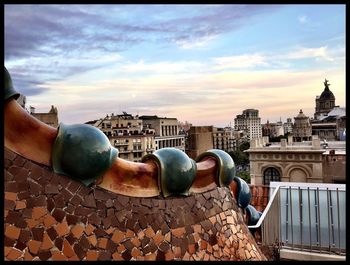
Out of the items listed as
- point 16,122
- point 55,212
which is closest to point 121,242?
point 55,212

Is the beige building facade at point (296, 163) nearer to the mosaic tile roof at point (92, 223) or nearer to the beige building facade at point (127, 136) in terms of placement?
the mosaic tile roof at point (92, 223)

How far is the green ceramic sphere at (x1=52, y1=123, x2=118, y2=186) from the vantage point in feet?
9.49

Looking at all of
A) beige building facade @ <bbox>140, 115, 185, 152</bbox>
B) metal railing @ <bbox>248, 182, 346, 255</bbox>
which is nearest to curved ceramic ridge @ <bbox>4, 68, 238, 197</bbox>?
metal railing @ <bbox>248, 182, 346, 255</bbox>

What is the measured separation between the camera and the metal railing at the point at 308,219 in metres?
5.83

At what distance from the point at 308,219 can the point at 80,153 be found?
439 cm

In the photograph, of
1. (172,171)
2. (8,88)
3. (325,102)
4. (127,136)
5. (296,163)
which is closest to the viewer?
(8,88)

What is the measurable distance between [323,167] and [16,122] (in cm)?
2247

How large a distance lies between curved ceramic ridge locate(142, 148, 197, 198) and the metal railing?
2.56 metres

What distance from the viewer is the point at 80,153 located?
2906 millimetres

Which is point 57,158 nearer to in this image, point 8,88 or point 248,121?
point 8,88

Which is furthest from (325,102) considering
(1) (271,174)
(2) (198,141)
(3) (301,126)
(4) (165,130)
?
(2) (198,141)

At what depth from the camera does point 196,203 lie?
3.71 m

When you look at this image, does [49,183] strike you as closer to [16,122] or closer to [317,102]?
[16,122]

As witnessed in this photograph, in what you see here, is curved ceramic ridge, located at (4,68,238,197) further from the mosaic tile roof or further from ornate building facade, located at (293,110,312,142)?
ornate building facade, located at (293,110,312,142)
